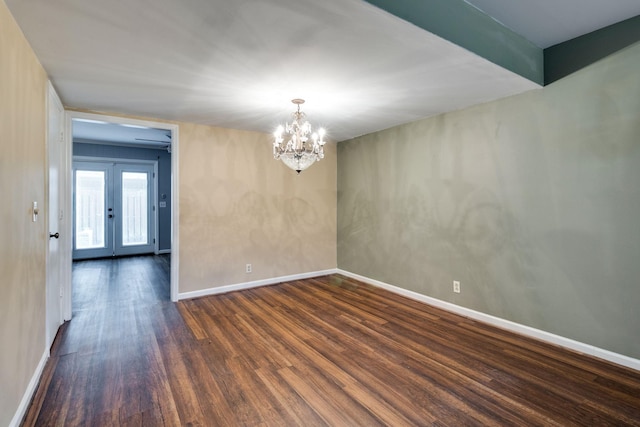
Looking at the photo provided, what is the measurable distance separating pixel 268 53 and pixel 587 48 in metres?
2.62

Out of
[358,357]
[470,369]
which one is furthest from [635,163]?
[358,357]

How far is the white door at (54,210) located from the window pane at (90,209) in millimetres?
4281

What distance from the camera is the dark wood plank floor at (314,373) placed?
186 cm

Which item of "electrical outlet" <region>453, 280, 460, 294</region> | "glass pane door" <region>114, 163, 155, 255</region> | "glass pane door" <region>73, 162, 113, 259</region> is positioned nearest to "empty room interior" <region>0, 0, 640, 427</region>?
"electrical outlet" <region>453, 280, 460, 294</region>

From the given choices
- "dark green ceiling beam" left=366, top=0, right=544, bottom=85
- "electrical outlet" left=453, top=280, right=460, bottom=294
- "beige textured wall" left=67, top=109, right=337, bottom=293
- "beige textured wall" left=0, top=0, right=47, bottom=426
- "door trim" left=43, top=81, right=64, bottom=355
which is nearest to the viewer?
"beige textured wall" left=0, top=0, right=47, bottom=426

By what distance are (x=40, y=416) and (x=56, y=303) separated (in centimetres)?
165

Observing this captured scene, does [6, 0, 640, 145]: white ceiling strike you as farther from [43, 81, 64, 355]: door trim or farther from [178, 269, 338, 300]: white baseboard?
[178, 269, 338, 300]: white baseboard

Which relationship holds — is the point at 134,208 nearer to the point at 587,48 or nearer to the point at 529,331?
the point at 529,331

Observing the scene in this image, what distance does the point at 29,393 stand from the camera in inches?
77.0

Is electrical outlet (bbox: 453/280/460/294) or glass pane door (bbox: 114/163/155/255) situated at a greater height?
glass pane door (bbox: 114/163/155/255)

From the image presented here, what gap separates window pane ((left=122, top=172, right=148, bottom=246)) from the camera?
23.9ft

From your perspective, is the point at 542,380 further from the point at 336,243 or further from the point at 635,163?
the point at 336,243

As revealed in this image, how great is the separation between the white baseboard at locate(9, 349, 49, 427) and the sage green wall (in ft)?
12.3

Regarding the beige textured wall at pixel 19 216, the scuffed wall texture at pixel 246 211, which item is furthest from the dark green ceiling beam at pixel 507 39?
the scuffed wall texture at pixel 246 211
